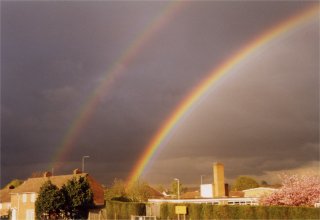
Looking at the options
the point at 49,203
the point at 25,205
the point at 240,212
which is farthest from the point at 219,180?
the point at 240,212

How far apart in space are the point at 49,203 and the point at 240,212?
30.7m

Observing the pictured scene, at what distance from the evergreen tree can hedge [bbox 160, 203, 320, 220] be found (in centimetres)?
1762

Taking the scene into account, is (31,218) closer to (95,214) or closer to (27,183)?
(27,183)

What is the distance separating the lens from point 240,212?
37.1 metres

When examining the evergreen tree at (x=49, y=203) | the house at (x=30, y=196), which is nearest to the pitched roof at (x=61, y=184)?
the house at (x=30, y=196)

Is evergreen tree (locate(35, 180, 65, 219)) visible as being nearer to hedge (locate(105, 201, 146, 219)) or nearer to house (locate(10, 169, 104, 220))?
hedge (locate(105, 201, 146, 219))

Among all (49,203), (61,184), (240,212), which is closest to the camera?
(240,212)

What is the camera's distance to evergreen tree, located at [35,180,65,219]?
57406 mm

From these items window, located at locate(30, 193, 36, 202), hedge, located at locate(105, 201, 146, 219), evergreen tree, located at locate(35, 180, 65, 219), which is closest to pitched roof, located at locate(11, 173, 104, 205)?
window, located at locate(30, 193, 36, 202)

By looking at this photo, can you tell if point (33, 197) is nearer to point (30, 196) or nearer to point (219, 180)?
point (30, 196)

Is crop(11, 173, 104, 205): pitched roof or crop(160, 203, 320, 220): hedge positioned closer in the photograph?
crop(160, 203, 320, 220): hedge

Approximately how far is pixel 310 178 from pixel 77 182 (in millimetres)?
31682

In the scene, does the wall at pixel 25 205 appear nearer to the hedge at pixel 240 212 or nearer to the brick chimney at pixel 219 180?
the brick chimney at pixel 219 180

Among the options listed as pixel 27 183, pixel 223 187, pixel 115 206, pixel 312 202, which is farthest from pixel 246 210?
pixel 27 183
